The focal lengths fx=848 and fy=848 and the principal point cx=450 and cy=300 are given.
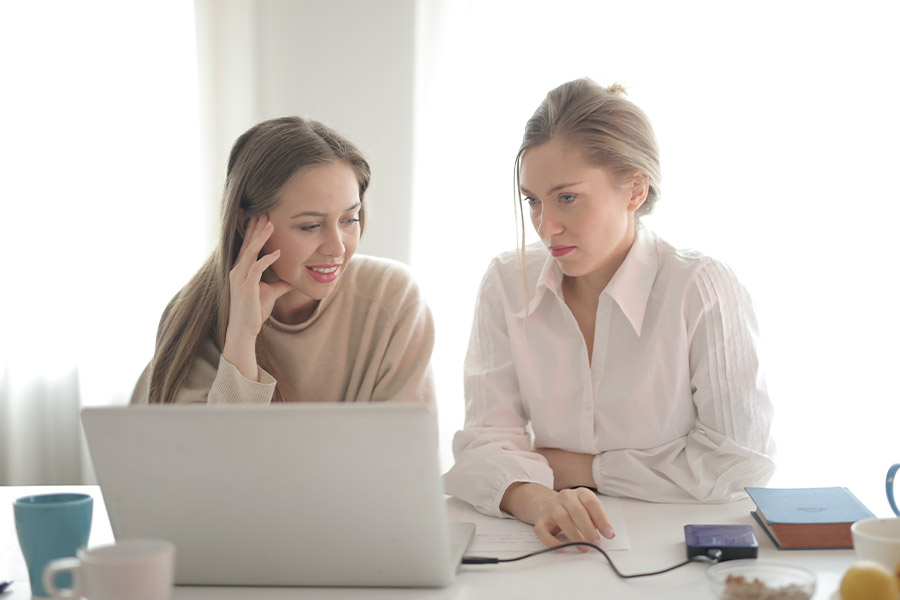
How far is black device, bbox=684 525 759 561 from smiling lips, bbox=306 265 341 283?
2.82 feet

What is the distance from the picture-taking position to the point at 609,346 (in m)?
1.57

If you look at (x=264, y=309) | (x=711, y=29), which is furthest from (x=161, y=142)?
(x=711, y=29)

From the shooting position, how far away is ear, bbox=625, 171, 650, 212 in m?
1.58

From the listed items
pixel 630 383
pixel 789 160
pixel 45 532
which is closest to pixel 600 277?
pixel 630 383

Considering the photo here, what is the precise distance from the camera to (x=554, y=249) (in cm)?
154

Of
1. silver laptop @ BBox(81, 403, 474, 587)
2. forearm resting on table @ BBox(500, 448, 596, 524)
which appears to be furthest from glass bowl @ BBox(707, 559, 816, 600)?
forearm resting on table @ BBox(500, 448, 596, 524)

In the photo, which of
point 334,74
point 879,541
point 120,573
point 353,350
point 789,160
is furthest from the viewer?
point 334,74

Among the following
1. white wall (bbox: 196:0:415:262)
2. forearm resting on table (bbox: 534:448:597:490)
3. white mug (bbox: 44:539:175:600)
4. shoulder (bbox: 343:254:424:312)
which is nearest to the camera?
white mug (bbox: 44:539:175:600)

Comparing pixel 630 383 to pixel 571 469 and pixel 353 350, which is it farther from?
pixel 353 350

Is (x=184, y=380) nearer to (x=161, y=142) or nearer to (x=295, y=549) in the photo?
(x=295, y=549)

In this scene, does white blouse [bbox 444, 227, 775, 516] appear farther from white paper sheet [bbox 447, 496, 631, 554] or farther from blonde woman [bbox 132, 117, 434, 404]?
blonde woman [bbox 132, 117, 434, 404]

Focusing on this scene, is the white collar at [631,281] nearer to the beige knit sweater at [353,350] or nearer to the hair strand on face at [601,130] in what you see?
the hair strand on face at [601,130]

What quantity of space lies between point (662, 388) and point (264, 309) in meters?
0.78

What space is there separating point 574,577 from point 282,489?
0.35 metres
